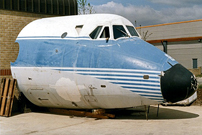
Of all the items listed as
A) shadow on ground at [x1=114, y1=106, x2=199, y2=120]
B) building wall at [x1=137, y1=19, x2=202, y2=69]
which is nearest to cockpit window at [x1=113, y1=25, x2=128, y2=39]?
shadow on ground at [x1=114, y1=106, x2=199, y2=120]

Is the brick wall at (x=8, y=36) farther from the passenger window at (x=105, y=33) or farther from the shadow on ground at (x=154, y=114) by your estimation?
the shadow on ground at (x=154, y=114)

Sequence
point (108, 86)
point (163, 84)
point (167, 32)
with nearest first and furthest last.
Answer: point (163, 84)
point (108, 86)
point (167, 32)

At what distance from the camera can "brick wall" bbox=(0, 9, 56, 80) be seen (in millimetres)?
17312

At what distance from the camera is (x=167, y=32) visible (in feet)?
187

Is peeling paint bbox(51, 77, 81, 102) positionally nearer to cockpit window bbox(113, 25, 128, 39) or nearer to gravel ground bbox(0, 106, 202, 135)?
gravel ground bbox(0, 106, 202, 135)

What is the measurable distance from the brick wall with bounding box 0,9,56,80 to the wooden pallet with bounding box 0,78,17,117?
A: 139cm

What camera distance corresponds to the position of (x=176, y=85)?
38.9 ft

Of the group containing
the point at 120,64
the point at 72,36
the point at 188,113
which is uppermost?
the point at 72,36

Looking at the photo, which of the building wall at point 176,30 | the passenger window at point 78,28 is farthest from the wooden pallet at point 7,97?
the building wall at point 176,30

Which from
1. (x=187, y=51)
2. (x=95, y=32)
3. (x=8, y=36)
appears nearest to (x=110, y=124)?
(x=95, y=32)

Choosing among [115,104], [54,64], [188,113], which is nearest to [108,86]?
[115,104]

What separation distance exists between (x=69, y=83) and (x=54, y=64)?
1.09 metres

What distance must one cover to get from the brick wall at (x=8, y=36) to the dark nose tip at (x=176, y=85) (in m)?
8.78

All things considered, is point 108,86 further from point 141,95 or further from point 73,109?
point 73,109
